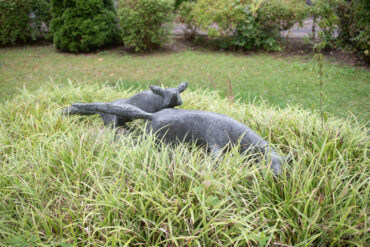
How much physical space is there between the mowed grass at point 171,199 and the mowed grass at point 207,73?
2950mm

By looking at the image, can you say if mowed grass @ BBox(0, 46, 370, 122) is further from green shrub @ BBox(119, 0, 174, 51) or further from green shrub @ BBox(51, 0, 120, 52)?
green shrub @ BBox(119, 0, 174, 51)

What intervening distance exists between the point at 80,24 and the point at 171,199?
8297 mm

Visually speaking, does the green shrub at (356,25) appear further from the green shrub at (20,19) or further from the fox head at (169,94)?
the green shrub at (20,19)

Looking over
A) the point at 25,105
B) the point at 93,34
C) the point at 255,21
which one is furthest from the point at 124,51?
the point at 25,105

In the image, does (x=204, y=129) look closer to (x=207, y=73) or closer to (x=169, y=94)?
(x=169, y=94)

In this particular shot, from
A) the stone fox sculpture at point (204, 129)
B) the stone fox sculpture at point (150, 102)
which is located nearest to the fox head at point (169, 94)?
the stone fox sculpture at point (150, 102)

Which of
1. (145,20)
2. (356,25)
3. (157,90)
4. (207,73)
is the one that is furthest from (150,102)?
(356,25)

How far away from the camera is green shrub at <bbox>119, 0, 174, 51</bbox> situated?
8.42 meters

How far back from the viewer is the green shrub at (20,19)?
951cm

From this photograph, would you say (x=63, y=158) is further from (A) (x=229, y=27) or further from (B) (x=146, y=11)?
(A) (x=229, y=27)

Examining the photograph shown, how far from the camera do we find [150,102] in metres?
2.92

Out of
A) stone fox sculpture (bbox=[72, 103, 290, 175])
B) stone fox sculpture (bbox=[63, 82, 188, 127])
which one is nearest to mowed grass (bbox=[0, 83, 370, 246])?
stone fox sculpture (bbox=[72, 103, 290, 175])

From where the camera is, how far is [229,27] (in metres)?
9.01

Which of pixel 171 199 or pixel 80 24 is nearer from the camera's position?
pixel 171 199
